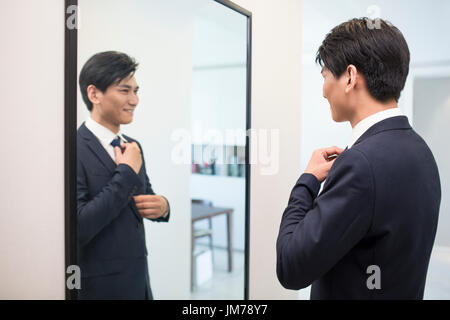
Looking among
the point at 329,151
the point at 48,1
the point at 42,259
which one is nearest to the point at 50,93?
the point at 48,1

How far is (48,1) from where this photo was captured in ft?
2.82

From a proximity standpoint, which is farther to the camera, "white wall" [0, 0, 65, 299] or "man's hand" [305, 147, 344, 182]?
"man's hand" [305, 147, 344, 182]

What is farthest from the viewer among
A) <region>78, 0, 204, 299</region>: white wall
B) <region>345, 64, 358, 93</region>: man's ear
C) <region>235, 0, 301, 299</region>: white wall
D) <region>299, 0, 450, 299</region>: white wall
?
<region>299, 0, 450, 299</region>: white wall

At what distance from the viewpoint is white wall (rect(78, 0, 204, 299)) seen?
3.14 ft

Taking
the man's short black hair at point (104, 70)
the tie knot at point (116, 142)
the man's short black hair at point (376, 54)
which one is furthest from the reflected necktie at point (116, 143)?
the man's short black hair at point (376, 54)

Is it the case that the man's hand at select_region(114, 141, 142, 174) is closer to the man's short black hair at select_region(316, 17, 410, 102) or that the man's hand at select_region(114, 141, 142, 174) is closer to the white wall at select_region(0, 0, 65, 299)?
the white wall at select_region(0, 0, 65, 299)

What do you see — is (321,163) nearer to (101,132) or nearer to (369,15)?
(101,132)

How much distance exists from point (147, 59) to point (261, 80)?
0.72 metres

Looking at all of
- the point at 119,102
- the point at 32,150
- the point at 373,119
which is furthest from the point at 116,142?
the point at 373,119

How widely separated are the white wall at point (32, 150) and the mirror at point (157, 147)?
0.11ft

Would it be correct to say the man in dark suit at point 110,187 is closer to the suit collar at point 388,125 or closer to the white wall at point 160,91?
the white wall at point 160,91

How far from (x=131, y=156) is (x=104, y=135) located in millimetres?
102

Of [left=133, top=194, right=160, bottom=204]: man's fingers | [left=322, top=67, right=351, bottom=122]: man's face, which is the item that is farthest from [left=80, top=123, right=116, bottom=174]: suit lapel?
[left=322, top=67, right=351, bottom=122]: man's face
